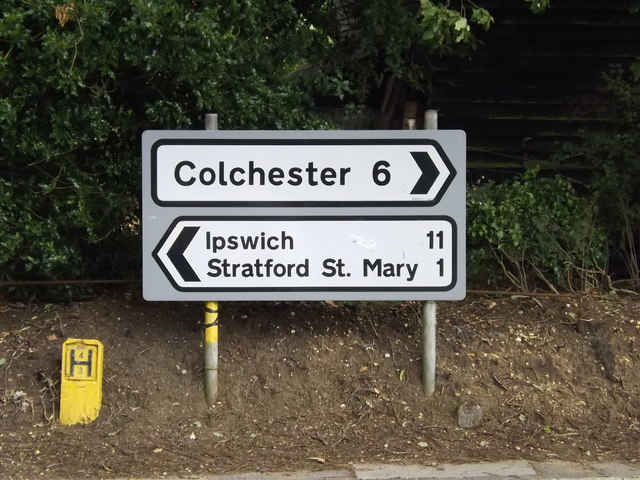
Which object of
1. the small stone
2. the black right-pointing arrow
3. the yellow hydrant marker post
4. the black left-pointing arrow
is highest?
the black right-pointing arrow

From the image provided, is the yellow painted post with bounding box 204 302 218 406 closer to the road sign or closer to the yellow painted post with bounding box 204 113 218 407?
the yellow painted post with bounding box 204 113 218 407

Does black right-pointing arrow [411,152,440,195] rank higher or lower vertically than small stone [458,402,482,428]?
higher

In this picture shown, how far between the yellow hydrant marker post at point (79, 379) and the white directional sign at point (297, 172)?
101cm

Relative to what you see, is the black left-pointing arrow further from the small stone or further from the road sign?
the small stone

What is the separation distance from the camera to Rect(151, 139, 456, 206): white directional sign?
4852mm

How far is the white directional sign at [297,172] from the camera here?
15.9 ft

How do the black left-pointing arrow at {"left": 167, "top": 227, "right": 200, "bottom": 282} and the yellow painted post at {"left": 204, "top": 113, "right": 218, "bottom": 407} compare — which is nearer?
the black left-pointing arrow at {"left": 167, "top": 227, "right": 200, "bottom": 282}

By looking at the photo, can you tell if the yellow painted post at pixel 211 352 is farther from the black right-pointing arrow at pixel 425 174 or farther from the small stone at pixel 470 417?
the small stone at pixel 470 417

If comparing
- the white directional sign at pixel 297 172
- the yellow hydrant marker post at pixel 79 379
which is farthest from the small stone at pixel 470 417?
the yellow hydrant marker post at pixel 79 379

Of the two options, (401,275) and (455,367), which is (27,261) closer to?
(401,275)

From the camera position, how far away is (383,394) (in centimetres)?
514

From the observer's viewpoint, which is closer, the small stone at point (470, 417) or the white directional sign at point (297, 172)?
the white directional sign at point (297, 172)

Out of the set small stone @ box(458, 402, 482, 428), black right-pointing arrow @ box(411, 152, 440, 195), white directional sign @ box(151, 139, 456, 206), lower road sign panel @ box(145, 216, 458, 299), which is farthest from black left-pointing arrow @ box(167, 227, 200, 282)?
small stone @ box(458, 402, 482, 428)

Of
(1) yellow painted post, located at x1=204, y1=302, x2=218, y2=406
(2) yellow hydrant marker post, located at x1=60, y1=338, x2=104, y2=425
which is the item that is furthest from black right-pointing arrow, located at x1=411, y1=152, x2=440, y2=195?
(2) yellow hydrant marker post, located at x1=60, y1=338, x2=104, y2=425
